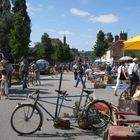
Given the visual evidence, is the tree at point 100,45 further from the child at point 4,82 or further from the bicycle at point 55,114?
the bicycle at point 55,114

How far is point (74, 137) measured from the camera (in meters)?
10.1

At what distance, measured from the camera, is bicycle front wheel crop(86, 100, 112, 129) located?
36.0 feet

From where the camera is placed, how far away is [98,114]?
434 inches

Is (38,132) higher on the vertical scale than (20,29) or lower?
lower

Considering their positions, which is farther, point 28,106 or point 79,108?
point 79,108

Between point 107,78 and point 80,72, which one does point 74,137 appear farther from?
point 107,78

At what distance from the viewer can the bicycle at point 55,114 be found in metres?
10.4

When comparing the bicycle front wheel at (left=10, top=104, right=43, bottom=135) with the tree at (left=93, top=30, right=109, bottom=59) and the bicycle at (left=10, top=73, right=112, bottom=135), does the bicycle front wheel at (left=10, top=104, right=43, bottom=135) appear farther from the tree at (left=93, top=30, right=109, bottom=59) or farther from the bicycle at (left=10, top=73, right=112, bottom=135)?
the tree at (left=93, top=30, right=109, bottom=59)

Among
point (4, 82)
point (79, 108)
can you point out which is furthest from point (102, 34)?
point (79, 108)

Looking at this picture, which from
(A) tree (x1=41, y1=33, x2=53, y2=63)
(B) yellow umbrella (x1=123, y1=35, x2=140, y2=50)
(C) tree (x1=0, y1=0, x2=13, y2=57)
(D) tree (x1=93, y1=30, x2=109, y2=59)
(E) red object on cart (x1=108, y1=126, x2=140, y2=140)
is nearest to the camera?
(E) red object on cart (x1=108, y1=126, x2=140, y2=140)

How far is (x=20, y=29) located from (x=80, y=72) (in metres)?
27.5

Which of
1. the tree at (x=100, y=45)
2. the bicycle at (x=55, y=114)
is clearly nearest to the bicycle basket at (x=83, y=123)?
the bicycle at (x=55, y=114)

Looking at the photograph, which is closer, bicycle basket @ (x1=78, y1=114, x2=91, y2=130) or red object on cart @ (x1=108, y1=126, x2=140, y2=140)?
red object on cart @ (x1=108, y1=126, x2=140, y2=140)

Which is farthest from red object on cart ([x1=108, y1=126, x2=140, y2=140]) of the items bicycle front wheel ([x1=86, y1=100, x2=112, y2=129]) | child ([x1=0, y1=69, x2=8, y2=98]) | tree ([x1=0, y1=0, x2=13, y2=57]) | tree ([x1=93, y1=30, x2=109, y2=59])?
tree ([x1=93, y1=30, x2=109, y2=59])
